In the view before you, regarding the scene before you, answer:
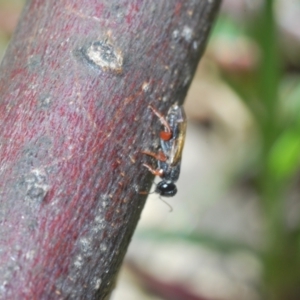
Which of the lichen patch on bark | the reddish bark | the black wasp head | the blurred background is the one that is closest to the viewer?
the reddish bark

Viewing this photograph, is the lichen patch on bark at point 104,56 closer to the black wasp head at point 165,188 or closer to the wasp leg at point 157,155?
the wasp leg at point 157,155

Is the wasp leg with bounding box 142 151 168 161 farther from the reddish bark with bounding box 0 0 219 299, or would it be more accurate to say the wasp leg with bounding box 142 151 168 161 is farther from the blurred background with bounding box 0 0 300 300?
the blurred background with bounding box 0 0 300 300

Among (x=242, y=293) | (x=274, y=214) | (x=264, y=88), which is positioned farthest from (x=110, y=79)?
(x=242, y=293)

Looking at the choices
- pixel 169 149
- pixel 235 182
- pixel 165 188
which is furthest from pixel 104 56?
pixel 235 182

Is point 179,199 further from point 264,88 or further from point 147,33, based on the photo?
point 147,33

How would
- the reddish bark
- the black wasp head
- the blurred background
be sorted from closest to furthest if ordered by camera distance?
the reddish bark < the black wasp head < the blurred background

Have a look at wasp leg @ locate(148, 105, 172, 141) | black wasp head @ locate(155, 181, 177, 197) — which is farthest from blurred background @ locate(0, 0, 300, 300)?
wasp leg @ locate(148, 105, 172, 141)

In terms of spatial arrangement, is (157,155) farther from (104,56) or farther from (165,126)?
(104,56)
